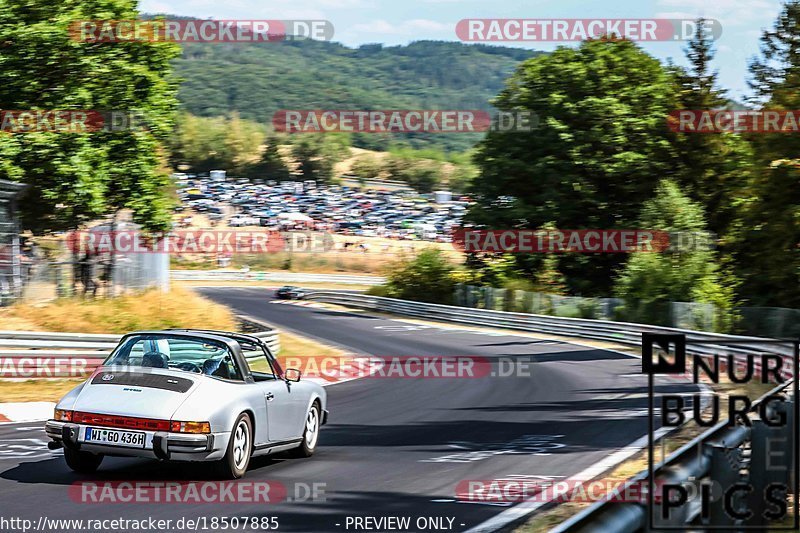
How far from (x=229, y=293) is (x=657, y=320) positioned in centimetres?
3889

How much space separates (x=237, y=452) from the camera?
916 centimetres

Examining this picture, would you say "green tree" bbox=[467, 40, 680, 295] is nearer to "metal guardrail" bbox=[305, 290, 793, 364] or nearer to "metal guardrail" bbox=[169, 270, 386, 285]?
"metal guardrail" bbox=[305, 290, 793, 364]

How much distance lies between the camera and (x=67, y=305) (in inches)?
917

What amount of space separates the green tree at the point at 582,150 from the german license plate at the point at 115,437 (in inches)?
1575

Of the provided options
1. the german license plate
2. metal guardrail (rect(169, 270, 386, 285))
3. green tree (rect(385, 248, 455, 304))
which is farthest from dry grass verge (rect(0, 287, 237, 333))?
metal guardrail (rect(169, 270, 386, 285))

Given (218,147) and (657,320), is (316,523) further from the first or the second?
(218,147)

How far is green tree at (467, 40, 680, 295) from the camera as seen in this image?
156 ft

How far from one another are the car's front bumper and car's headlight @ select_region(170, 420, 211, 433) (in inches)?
1.4

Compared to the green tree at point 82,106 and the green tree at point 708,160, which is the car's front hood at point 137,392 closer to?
the green tree at point 82,106

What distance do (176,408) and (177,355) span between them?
1.26 meters

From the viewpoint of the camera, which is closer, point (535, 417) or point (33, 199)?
point (535, 417)

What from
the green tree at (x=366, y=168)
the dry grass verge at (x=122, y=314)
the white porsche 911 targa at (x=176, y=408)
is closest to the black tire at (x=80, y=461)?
the white porsche 911 targa at (x=176, y=408)

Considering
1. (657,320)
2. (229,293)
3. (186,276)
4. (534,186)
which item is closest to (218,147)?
(186,276)
